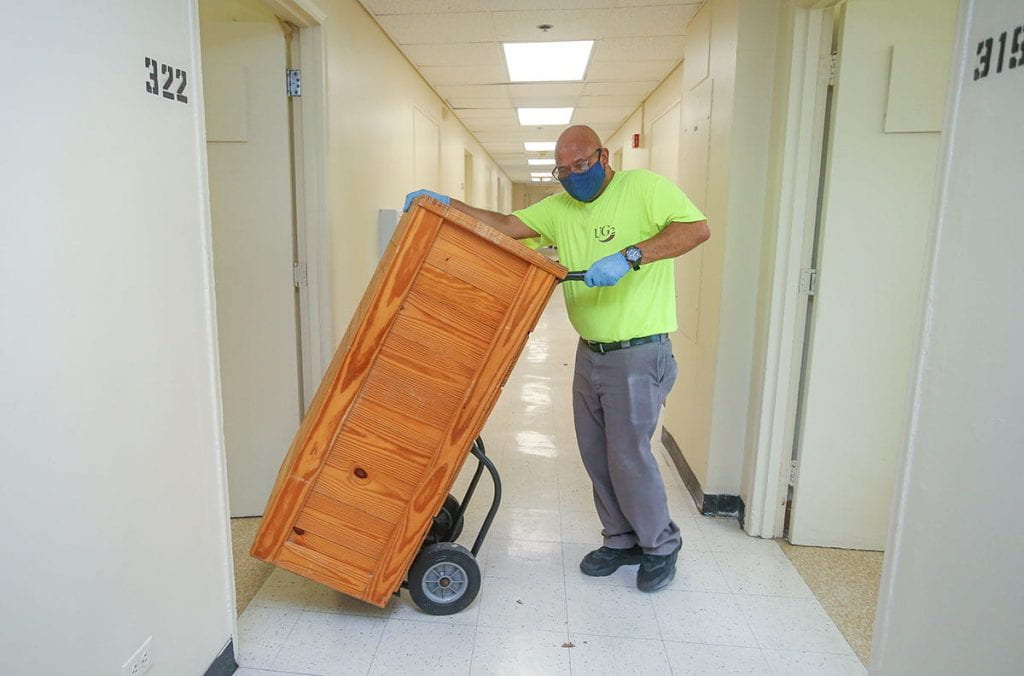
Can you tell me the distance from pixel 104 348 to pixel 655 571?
1844mm

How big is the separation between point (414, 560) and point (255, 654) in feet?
1.76

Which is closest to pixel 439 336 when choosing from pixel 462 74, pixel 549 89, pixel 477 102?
pixel 462 74

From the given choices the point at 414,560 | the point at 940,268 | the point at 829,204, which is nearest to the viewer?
the point at 940,268

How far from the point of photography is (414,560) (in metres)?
1.92

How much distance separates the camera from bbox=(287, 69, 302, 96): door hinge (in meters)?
2.40

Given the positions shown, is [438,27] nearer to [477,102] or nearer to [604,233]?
[604,233]

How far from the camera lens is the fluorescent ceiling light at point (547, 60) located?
3.70 m

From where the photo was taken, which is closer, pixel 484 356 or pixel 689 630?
pixel 484 356

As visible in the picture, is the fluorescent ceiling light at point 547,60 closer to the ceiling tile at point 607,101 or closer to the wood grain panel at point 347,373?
the ceiling tile at point 607,101

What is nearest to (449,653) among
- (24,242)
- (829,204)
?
(24,242)

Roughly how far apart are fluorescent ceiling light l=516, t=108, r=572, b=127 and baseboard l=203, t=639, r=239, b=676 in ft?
17.3

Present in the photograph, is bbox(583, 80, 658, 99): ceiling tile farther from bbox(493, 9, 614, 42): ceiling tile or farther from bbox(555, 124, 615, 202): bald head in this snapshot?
bbox(555, 124, 615, 202): bald head

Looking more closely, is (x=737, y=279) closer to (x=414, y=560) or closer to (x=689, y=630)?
(x=689, y=630)

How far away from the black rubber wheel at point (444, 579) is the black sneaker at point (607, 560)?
497mm
